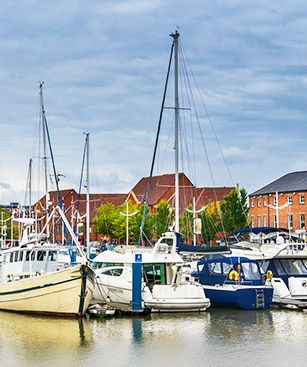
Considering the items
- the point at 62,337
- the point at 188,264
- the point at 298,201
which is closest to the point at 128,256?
the point at 62,337

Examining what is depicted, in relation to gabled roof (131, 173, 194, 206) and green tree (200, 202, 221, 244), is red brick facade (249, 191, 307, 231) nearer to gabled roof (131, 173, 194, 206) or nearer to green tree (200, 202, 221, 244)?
green tree (200, 202, 221, 244)

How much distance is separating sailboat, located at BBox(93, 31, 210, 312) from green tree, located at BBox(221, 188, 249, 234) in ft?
232

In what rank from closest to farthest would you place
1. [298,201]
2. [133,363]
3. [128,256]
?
[133,363] < [128,256] < [298,201]

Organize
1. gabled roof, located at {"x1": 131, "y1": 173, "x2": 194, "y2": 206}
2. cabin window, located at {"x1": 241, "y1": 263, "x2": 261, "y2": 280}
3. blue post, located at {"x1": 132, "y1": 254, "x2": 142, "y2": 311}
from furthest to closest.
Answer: gabled roof, located at {"x1": 131, "y1": 173, "x2": 194, "y2": 206}, cabin window, located at {"x1": 241, "y1": 263, "x2": 261, "y2": 280}, blue post, located at {"x1": 132, "y1": 254, "x2": 142, "y2": 311}

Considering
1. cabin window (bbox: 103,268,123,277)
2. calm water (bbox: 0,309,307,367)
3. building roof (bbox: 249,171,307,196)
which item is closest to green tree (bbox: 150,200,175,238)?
building roof (bbox: 249,171,307,196)

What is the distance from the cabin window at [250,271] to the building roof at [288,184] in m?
86.5

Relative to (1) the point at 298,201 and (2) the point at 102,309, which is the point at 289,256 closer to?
(2) the point at 102,309

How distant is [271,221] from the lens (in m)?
132

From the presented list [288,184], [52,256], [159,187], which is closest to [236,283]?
[52,256]

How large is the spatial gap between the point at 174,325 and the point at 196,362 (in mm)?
7521

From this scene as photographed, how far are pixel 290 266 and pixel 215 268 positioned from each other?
533 cm

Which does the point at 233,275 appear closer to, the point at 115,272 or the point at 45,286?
the point at 115,272

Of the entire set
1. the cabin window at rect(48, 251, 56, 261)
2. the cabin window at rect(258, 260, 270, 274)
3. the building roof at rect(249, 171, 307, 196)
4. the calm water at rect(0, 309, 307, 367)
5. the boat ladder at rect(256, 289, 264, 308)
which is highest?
the building roof at rect(249, 171, 307, 196)

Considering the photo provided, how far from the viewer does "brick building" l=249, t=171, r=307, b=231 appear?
126188mm
